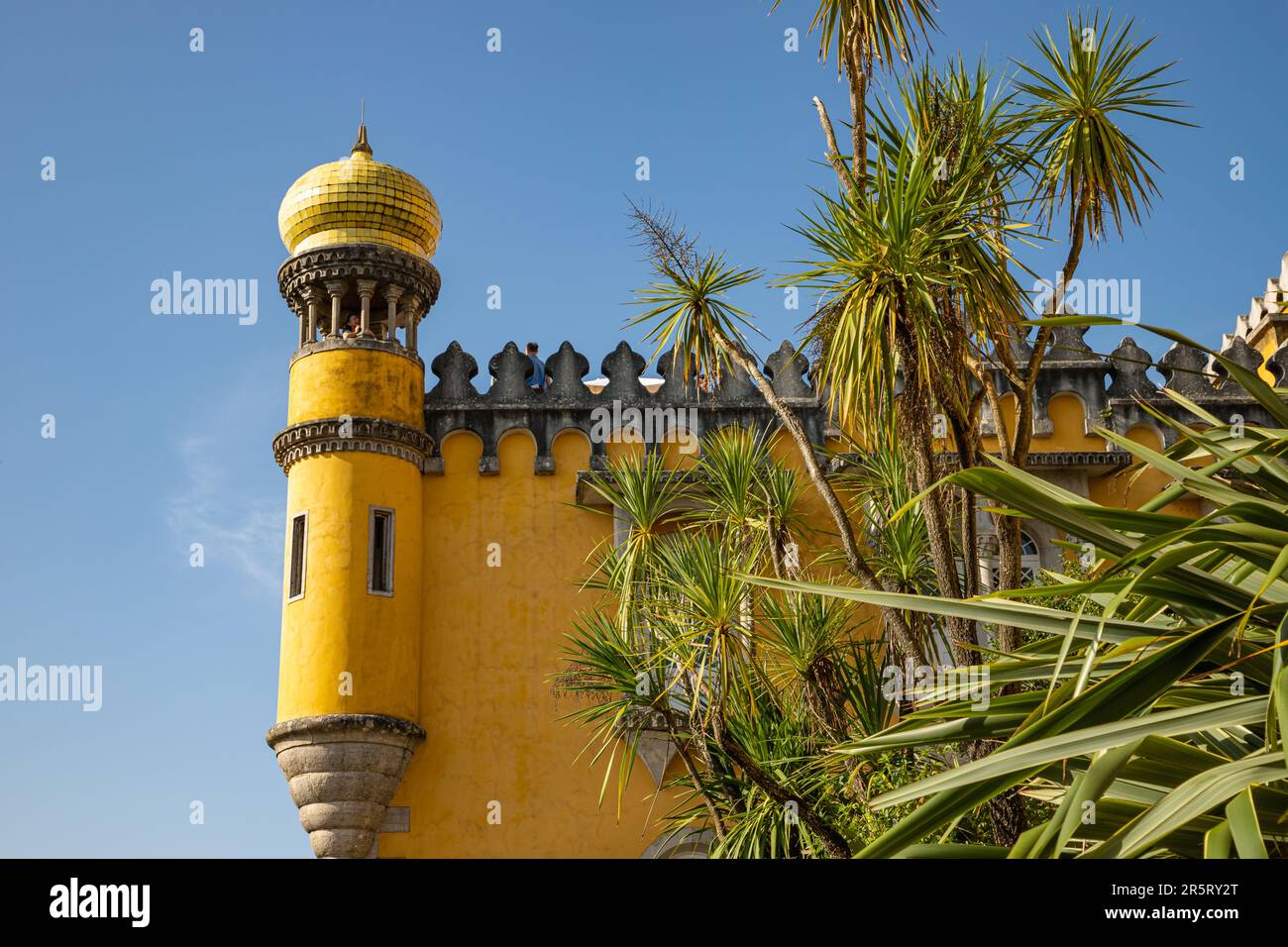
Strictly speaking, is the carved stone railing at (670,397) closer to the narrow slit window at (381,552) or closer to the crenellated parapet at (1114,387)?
the crenellated parapet at (1114,387)

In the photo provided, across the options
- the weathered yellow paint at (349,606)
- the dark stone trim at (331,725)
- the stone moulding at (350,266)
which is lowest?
the dark stone trim at (331,725)

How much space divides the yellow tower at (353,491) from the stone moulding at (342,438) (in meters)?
0.01

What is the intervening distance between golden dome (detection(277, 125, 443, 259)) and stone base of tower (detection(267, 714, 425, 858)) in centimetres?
503

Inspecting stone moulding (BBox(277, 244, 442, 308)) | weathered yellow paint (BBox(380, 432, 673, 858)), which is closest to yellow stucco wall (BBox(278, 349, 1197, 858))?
weathered yellow paint (BBox(380, 432, 673, 858))

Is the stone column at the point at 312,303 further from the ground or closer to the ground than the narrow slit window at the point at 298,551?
further from the ground

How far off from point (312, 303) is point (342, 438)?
5.47 ft

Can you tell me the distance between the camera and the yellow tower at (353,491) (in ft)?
45.7

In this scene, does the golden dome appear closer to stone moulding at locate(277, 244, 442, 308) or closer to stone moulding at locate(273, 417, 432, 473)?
stone moulding at locate(277, 244, 442, 308)

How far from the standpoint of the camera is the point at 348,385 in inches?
591

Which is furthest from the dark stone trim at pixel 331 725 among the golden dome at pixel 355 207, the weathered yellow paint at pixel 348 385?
the golden dome at pixel 355 207

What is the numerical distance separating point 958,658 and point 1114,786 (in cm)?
427

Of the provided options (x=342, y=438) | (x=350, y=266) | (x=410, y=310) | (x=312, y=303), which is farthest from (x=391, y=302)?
(x=342, y=438)

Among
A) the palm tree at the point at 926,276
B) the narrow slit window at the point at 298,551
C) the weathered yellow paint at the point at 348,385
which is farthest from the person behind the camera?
the weathered yellow paint at the point at 348,385

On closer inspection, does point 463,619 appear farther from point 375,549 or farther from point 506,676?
point 375,549
